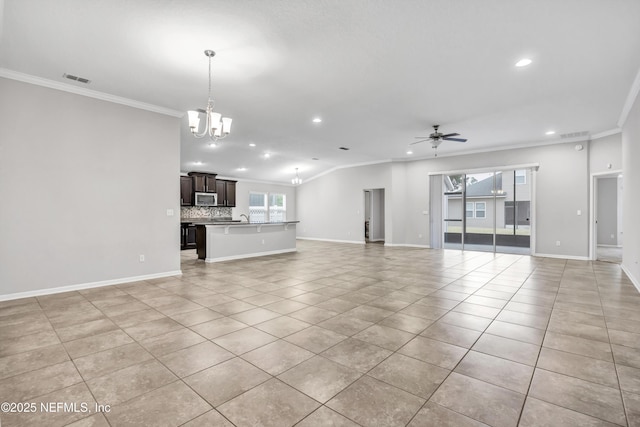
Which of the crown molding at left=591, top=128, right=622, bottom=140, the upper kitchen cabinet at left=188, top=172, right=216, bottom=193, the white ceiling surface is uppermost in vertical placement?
the white ceiling surface

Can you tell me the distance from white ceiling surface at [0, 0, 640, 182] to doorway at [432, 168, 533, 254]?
9.45ft

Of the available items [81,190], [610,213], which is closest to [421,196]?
[610,213]

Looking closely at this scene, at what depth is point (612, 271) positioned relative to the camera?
5.82 m

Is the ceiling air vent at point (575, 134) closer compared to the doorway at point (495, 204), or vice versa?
the ceiling air vent at point (575, 134)

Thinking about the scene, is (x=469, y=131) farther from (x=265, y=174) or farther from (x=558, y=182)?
(x=265, y=174)

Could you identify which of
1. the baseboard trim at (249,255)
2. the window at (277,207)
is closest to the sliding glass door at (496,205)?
the baseboard trim at (249,255)

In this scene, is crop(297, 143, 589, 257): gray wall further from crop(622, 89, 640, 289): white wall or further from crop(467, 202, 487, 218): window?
crop(467, 202, 487, 218): window

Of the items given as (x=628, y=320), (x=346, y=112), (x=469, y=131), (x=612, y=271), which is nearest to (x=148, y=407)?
(x=628, y=320)

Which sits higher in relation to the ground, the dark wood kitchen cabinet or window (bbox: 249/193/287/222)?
window (bbox: 249/193/287/222)

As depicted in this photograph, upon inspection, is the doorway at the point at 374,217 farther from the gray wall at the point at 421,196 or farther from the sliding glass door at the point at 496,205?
the sliding glass door at the point at 496,205

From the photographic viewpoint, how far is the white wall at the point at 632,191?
4.60 m

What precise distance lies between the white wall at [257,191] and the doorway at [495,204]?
6.75 metres

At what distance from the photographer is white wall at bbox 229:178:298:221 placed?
11.9 m

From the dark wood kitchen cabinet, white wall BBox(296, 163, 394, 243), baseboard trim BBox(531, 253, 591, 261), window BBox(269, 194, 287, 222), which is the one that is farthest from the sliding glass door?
the dark wood kitchen cabinet
